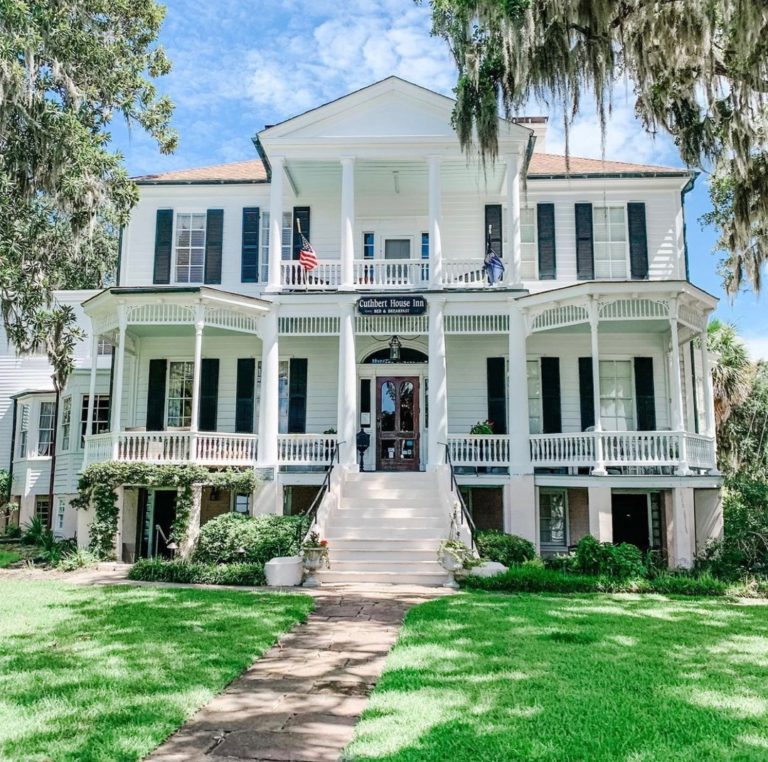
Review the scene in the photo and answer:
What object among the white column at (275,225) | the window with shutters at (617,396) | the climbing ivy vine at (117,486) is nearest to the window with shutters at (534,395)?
the window with shutters at (617,396)

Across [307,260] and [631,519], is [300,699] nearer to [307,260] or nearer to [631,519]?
[307,260]

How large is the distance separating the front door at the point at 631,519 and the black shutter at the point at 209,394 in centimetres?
980

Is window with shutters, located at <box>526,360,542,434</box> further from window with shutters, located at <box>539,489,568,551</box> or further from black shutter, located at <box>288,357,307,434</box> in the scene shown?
black shutter, located at <box>288,357,307,434</box>

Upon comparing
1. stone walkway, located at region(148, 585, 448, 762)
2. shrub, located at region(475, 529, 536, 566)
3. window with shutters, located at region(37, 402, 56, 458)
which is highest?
window with shutters, located at region(37, 402, 56, 458)

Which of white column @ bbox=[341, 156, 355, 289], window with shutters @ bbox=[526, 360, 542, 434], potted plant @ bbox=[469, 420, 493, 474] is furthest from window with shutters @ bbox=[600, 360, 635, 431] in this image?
white column @ bbox=[341, 156, 355, 289]

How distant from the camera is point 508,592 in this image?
1132 cm

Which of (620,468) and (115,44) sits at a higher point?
(115,44)

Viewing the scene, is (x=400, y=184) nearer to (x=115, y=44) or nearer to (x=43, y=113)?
(x=115, y=44)

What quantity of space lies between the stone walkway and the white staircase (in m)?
2.75

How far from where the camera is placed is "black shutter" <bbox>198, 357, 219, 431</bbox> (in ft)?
58.9

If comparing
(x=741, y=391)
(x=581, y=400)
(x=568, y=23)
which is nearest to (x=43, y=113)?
(x=568, y=23)

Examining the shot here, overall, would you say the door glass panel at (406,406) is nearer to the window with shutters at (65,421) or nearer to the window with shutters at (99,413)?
the window with shutters at (99,413)

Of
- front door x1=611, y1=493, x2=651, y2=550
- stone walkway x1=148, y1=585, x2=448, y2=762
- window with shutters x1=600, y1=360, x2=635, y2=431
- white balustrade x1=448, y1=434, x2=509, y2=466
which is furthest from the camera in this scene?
window with shutters x1=600, y1=360, x2=635, y2=431

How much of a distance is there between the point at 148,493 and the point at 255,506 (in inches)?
130
